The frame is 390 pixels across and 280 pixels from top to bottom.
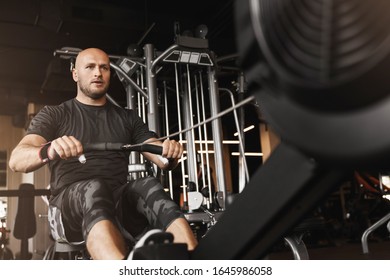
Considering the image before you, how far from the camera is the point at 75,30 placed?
1.84m

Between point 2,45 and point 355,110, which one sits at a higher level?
point 2,45

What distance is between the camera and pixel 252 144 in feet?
4.72

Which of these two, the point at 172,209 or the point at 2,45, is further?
the point at 2,45

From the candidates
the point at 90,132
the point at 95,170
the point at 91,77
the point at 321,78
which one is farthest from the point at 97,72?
the point at 321,78

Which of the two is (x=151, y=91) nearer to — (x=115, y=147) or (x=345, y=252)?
(x=115, y=147)

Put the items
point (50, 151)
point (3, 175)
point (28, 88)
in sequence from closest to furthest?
point (50, 151) < point (3, 175) < point (28, 88)

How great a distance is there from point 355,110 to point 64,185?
37.8 inches

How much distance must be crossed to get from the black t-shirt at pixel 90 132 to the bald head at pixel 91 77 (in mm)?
32

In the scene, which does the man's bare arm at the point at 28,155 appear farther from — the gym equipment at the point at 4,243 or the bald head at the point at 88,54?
the bald head at the point at 88,54

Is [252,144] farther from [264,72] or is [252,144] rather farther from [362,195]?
[264,72]

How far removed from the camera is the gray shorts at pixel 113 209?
1051mm

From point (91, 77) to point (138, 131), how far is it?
0.23m

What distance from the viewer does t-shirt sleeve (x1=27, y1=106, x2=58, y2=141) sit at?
3.98 ft
